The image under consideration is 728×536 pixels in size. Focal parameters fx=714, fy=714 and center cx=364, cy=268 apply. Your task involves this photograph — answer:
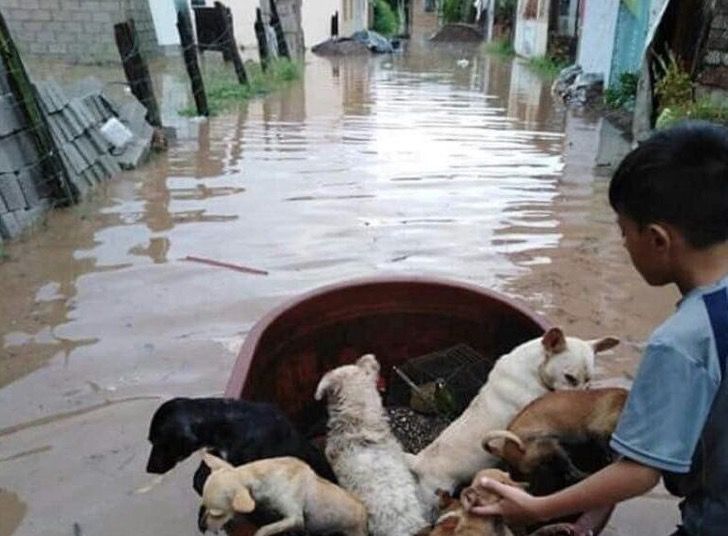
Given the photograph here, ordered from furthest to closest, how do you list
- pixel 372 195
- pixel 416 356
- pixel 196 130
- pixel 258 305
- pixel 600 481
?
pixel 196 130 → pixel 372 195 → pixel 258 305 → pixel 416 356 → pixel 600 481

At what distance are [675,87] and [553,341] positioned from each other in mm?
7513

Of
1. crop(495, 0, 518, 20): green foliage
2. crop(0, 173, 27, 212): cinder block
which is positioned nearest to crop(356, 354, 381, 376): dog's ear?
crop(0, 173, 27, 212): cinder block

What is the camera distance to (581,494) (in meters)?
1.61

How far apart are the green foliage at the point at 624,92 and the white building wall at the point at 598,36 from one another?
1128 mm

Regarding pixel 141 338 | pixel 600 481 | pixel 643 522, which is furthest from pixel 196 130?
pixel 600 481

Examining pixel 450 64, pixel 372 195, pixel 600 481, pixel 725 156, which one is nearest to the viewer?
A: pixel 725 156

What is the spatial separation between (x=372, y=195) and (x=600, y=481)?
5.70m

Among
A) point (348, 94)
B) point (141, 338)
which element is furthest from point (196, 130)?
point (141, 338)

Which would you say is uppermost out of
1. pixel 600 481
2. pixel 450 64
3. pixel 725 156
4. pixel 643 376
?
pixel 725 156

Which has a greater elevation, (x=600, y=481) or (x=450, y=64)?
(x=600, y=481)

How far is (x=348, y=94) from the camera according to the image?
15156 mm

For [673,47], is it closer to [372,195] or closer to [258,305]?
[372,195]

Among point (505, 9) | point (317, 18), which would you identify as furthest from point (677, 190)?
point (505, 9)

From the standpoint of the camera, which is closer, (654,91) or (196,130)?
(654,91)
